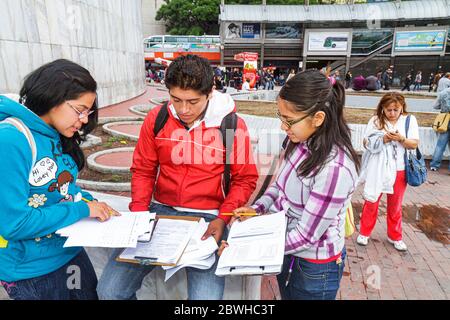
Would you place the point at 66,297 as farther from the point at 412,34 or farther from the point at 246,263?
the point at 412,34

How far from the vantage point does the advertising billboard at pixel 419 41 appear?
95.2ft

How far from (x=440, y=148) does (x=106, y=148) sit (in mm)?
6467

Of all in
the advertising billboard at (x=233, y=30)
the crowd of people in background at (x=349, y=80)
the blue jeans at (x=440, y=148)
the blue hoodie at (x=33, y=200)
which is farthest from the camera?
the advertising billboard at (x=233, y=30)

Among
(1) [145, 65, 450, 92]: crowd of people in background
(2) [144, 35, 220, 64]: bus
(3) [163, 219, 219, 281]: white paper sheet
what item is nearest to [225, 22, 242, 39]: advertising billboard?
(2) [144, 35, 220, 64]: bus

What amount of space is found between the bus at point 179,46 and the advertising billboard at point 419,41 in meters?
17.4

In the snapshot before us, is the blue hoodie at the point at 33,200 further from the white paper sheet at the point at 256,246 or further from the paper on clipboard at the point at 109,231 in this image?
the white paper sheet at the point at 256,246

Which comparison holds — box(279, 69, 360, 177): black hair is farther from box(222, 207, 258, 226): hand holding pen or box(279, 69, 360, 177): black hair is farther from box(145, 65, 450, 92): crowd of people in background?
box(145, 65, 450, 92): crowd of people in background

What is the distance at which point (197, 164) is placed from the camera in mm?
2088

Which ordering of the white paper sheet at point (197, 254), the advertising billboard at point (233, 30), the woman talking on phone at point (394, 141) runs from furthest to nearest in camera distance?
the advertising billboard at point (233, 30) < the woman talking on phone at point (394, 141) < the white paper sheet at point (197, 254)

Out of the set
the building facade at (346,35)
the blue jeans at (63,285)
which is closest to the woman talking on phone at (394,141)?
the blue jeans at (63,285)

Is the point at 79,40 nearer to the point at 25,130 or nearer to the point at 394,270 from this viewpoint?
the point at 25,130

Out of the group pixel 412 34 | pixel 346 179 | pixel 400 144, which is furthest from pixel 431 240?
pixel 412 34

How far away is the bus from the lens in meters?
33.4

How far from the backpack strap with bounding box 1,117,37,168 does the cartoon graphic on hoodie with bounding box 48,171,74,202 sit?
18 centimetres
